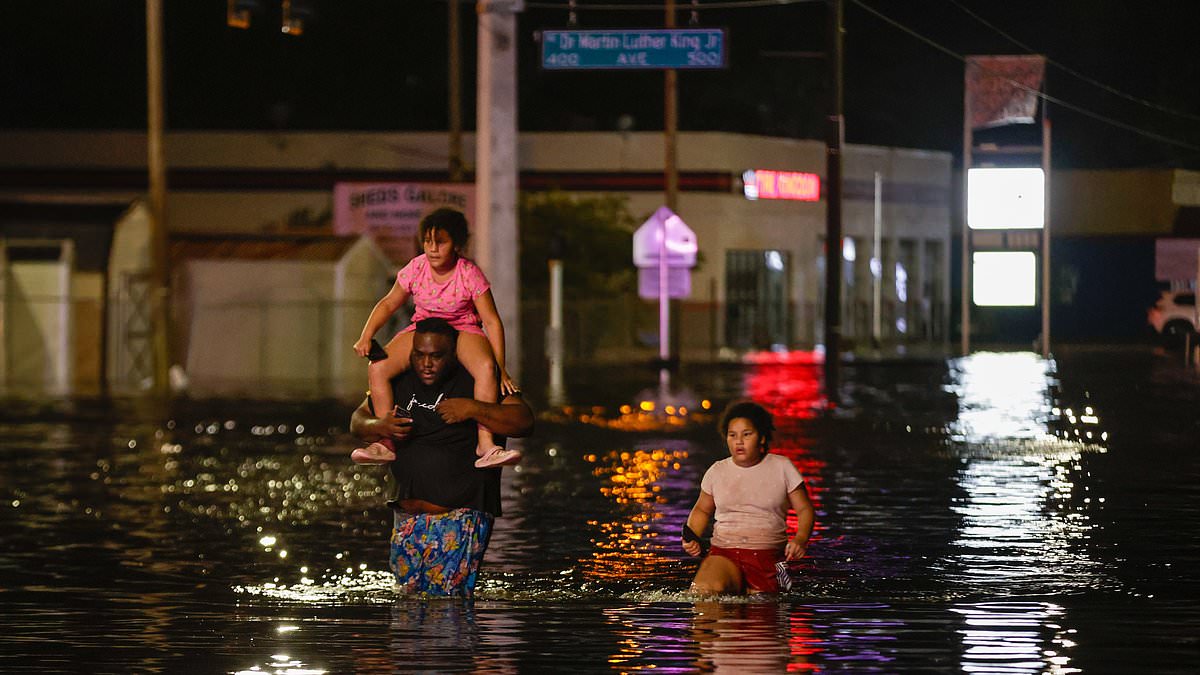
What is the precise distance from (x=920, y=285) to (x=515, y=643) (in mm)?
59146

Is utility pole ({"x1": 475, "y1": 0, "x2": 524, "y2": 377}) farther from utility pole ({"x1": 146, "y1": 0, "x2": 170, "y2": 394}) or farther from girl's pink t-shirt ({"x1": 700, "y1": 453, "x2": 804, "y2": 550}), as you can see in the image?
girl's pink t-shirt ({"x1": 700, "y1": 453, "x2": 804, "y2": 550})

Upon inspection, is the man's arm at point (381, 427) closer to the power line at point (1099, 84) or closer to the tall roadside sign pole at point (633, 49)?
the tall roadside sign pole at point (633, 49)

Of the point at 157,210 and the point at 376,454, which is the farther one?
the point at 157,210

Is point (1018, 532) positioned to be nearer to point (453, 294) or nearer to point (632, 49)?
point (453, 294)

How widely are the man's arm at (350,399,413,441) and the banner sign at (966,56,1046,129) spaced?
3634cm

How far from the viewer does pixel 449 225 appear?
36.7 ft

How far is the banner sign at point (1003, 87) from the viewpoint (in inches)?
1838

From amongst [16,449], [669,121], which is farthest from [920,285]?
[16,449]

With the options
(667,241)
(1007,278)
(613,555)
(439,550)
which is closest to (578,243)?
(667,241)

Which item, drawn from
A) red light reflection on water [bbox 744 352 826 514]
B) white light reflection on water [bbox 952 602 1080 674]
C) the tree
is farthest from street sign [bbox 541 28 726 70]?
white light reflection on water [bbox 952 602 1080 674]

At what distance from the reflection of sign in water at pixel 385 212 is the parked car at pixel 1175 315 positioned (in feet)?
86.4

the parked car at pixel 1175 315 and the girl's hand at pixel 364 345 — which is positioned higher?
the girl's hand at pixel 364 345

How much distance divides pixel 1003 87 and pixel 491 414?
126 ft

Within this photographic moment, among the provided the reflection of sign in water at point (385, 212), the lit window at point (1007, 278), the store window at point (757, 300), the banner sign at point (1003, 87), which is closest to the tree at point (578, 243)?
the store window at point (757, 300)
